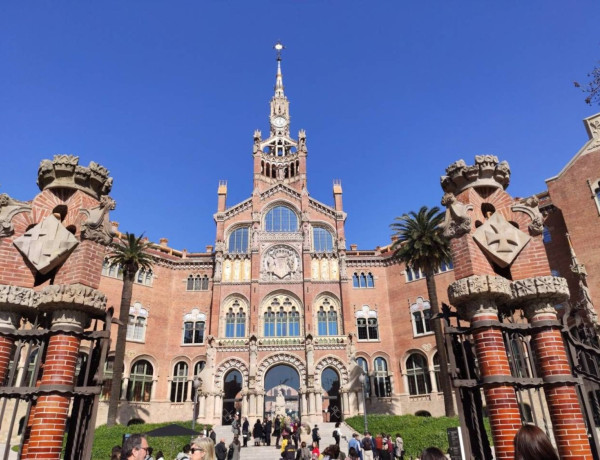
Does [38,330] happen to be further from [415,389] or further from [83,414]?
[415,389]

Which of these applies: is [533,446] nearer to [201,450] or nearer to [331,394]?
[201,450]

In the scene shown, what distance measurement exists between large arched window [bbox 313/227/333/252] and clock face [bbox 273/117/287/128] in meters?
18.5

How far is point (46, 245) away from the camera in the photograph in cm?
809

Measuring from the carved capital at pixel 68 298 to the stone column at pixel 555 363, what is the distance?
7.63 metres

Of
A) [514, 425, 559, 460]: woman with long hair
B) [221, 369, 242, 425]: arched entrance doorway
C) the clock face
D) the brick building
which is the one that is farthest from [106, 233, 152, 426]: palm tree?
the clock face

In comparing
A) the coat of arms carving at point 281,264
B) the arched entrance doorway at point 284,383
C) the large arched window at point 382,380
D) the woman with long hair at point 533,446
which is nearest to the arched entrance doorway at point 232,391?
the arched entrance doorway at point 284,383

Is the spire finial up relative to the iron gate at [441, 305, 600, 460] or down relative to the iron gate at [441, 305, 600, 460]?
up

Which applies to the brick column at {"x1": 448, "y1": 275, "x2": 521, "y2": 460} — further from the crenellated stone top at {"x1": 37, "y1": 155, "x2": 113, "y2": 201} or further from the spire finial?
the spire finial

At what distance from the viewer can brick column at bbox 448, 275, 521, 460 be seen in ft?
22.9

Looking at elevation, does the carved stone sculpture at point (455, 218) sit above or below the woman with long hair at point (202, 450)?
above

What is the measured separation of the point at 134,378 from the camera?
1475 inches

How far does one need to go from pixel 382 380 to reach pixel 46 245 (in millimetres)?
36180

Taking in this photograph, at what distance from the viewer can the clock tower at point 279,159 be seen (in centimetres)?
4806

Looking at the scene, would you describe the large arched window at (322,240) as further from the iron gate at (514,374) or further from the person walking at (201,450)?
the person walking at (201,450)
